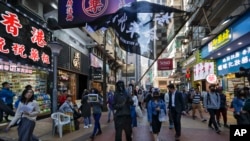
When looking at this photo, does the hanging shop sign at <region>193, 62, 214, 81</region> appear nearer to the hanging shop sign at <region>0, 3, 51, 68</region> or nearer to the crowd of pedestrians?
the crowd of pedestrians

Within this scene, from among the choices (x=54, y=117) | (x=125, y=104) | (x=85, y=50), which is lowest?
(x=54, y=117)

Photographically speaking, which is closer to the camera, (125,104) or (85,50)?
(125,104)

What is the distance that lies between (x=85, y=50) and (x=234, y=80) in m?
13.1


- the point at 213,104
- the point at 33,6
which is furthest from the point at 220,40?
the point at 33,6

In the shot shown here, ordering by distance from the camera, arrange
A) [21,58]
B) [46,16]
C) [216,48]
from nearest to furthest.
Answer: [21,58], [46,16], [216,48]

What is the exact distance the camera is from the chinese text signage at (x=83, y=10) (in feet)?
35.9

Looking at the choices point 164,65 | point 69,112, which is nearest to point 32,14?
point 69,112

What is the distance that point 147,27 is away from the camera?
24.8ft

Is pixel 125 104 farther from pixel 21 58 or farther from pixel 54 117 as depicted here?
pixel 21 58

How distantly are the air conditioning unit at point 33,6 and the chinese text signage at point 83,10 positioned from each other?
9.20ft

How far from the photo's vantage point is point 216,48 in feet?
61.4

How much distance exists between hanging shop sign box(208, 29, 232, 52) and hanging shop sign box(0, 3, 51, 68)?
992cm

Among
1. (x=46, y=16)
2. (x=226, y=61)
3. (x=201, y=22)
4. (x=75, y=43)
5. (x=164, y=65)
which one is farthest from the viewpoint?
(x=164, y=65)

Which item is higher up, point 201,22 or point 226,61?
point 201,22
